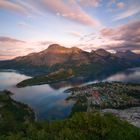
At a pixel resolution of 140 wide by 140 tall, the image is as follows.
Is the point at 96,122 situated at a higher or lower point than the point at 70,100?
higher

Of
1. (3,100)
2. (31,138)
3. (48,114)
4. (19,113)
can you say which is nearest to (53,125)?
(31,138)

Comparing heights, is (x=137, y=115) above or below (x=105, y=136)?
below

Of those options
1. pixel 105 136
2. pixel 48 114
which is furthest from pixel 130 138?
pixel 48 114

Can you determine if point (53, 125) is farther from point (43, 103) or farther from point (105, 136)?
point (43, 103)

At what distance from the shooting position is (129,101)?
155000 mm

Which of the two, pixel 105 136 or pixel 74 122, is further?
pixel 74 122

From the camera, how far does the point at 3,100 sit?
432 ft

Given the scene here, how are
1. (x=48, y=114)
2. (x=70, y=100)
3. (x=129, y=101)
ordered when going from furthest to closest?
1. (x=70, y=100)
2. (x=129, y=101)
3. (x=48, y=114)

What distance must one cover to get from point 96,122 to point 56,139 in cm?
660

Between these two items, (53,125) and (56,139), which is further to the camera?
(53,125)

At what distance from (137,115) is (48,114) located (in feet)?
174

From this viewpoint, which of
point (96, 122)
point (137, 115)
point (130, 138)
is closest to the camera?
point (130, 138)

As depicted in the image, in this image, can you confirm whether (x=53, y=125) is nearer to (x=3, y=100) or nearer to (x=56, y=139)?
(x=56, y=139)

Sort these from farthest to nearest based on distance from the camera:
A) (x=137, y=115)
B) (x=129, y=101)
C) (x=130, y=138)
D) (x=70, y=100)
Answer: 1. (x=70, y=100)
2. (x=129, y=101)
3. (x=137, y=115)
4. (x=130, y=138)
